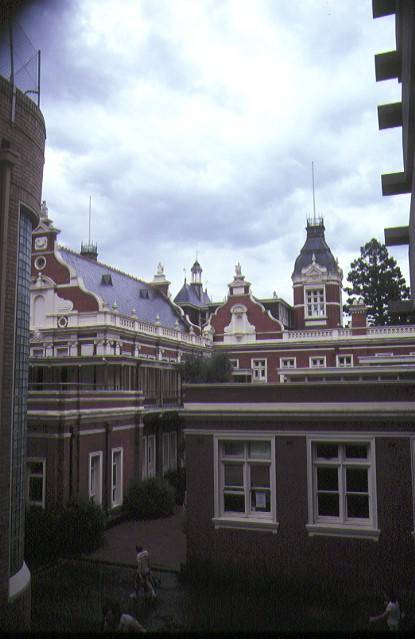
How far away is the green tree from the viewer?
56.9m

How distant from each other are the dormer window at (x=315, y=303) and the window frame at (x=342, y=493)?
109ft

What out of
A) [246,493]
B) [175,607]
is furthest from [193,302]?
[175,607]

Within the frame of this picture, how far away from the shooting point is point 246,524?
13.6 metres

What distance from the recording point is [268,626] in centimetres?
1070

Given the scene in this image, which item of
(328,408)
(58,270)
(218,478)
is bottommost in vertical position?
(218,478)

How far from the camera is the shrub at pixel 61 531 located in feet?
53.7

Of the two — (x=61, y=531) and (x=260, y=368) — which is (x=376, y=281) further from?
(x=61, y=531)

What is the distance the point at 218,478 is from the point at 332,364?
30.0 meters

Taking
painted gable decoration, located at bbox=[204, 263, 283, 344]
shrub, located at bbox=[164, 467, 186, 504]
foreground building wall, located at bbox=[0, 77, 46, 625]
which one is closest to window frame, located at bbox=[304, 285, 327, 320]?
painted gable decoration, located at bbox=[204, 263, 283, 344]

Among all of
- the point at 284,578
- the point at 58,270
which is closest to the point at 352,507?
the point at 284,578

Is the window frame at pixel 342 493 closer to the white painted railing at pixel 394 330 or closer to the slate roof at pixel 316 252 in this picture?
the white painted railing at pixel 394 330

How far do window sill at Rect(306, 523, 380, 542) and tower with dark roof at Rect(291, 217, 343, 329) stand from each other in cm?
3326

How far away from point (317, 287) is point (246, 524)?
34300mm

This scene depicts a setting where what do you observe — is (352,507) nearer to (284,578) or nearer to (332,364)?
(284,578)
